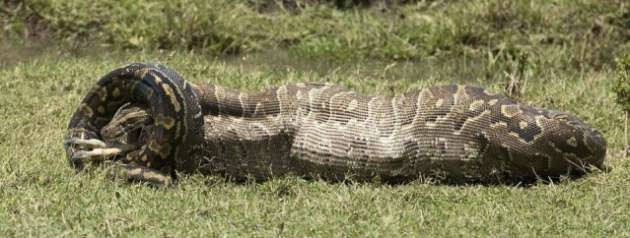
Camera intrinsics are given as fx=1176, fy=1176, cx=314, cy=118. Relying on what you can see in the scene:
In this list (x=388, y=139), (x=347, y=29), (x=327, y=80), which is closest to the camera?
(x=388, y=139)

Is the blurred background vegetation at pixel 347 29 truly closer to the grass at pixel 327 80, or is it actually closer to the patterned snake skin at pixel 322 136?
the grass at pixel 327 80

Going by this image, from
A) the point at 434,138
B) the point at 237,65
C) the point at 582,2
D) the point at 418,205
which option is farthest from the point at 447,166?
the point at 582,2

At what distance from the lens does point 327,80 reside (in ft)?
37.8

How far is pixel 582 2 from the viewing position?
13609mm

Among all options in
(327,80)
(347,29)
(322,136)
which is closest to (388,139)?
(322,136)

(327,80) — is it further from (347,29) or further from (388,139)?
(388,139)

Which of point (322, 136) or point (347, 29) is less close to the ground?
point (322, 136)

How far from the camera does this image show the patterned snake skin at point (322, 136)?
27.9 feet

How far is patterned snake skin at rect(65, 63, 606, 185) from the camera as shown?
8508mm

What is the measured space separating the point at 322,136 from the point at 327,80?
296 centimetres

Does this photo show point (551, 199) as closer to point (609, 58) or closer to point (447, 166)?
point (447, 166)

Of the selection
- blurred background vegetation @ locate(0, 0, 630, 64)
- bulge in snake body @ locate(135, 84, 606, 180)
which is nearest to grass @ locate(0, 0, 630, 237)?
blurred background vegetation @ locate(0, 0, 630, 64)

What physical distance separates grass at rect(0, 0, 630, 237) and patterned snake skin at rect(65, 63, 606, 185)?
0.18 metres

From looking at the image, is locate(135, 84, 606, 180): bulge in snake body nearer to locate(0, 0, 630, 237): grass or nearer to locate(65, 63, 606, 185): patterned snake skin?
locate(65, 63, 606, 185): patterned snake skin
